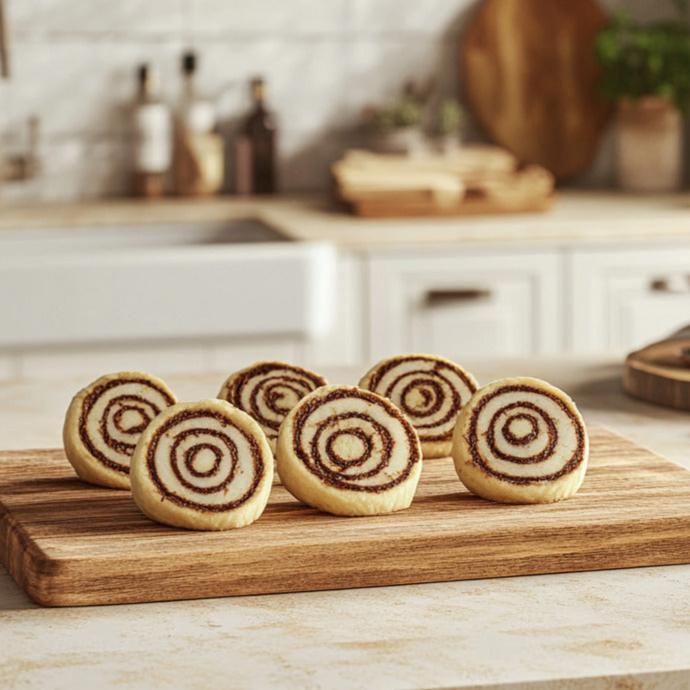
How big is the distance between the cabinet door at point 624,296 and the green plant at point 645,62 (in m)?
0.69

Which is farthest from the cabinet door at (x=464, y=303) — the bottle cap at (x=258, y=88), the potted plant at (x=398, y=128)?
the bottle cap at (x=258, y=88)

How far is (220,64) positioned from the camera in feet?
11.1

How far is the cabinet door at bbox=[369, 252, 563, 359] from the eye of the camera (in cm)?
267

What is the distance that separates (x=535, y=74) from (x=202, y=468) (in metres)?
2.74

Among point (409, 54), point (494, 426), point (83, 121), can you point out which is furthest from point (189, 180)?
point (494, 426)

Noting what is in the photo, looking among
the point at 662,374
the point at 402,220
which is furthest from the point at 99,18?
the point at 662,374

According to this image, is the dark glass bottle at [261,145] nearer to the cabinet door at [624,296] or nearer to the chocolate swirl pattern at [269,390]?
the cabinet door at [624,296]

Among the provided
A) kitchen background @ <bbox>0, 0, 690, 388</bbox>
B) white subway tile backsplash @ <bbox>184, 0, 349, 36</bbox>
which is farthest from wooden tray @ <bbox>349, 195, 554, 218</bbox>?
white subway tile backsplash @ <bbox>184, 0, 349, 36</bbox>

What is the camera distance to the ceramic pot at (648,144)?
11.0 feet

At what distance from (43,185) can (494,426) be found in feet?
8.51

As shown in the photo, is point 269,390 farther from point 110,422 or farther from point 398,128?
point 398,128

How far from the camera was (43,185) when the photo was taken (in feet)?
11.0

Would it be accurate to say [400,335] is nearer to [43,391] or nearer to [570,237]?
[570,237]

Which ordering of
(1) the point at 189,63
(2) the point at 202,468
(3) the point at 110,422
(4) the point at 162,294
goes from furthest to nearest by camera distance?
(1) the point at 189,63 < (4) the point at 162,294 < (3) the point at 110,422 < (2) the point at 202,468
